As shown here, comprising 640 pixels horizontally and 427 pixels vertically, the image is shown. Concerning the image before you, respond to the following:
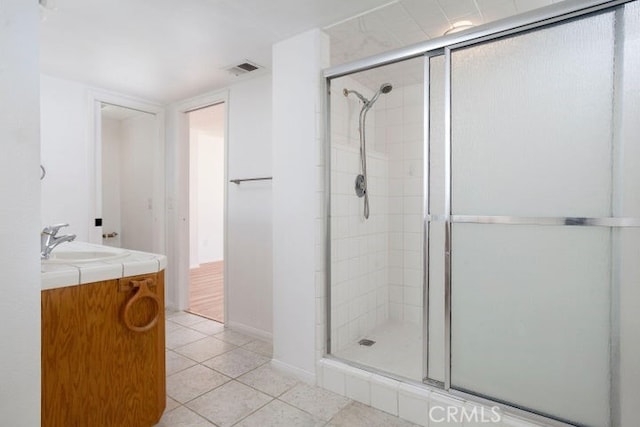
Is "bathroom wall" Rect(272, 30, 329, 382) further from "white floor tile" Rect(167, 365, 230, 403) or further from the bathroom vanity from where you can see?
the bathroom vanity

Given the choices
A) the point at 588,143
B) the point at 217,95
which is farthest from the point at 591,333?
the point at 217,95

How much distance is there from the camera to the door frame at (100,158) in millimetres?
3094

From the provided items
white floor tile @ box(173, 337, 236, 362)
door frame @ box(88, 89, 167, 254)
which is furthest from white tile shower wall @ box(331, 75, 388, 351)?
door frame @ box(88, 89, 167, 254)

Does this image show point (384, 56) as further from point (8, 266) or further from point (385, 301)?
point (385, 301)

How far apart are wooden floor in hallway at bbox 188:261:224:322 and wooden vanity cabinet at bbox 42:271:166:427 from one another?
1.76 m

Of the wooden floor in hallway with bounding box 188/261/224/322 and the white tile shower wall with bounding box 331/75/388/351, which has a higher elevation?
the white tile shower wall with bounding box 331/75/388/351

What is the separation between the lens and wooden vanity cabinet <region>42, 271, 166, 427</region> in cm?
126

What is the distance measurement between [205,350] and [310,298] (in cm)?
109

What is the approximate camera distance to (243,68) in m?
2.69

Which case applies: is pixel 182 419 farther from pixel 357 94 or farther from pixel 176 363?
pixel 357 94

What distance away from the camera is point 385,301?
10.0 feet

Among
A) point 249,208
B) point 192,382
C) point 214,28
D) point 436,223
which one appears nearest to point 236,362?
point 192,382

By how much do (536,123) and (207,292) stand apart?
3955 millimetres

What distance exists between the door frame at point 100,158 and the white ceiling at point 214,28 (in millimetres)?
401
